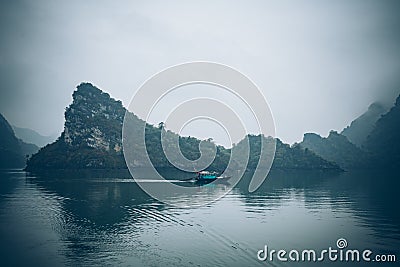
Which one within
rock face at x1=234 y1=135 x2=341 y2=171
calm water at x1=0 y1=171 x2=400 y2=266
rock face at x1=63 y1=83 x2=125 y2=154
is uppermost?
rock face at x1=63 y1=83 x2=125 y2=154

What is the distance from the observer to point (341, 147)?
183500mm

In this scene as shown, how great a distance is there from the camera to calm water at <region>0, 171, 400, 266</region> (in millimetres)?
18328

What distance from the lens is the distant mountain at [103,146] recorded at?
120812mm

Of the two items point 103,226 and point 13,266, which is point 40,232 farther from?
point 13,266

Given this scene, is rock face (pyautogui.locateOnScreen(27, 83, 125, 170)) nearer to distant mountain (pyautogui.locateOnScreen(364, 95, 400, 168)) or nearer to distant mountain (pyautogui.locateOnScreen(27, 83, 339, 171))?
distant mountain (pyautogui.locateOnScreen(27, 83, 339, 171))

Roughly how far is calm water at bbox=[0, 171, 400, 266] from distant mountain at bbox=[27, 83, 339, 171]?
276ft

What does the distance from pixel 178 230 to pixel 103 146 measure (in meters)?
114

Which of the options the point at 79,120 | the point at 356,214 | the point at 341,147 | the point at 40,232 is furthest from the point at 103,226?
the point at 341,147

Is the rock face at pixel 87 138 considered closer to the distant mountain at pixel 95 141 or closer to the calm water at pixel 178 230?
the distant mountain at pixel 95 141

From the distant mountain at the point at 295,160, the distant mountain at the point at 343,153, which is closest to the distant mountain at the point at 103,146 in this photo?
the distant mountain at the point at 295,160

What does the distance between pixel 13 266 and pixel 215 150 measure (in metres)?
136

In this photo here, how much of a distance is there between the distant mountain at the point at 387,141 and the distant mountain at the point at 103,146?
33289 mm

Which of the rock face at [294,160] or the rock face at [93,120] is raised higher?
the rock face at [93,120]

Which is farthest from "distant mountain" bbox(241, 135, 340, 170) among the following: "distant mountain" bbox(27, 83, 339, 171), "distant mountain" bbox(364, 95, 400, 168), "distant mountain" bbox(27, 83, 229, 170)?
"distant mountain" bbox(364, 95, 400, 168)
